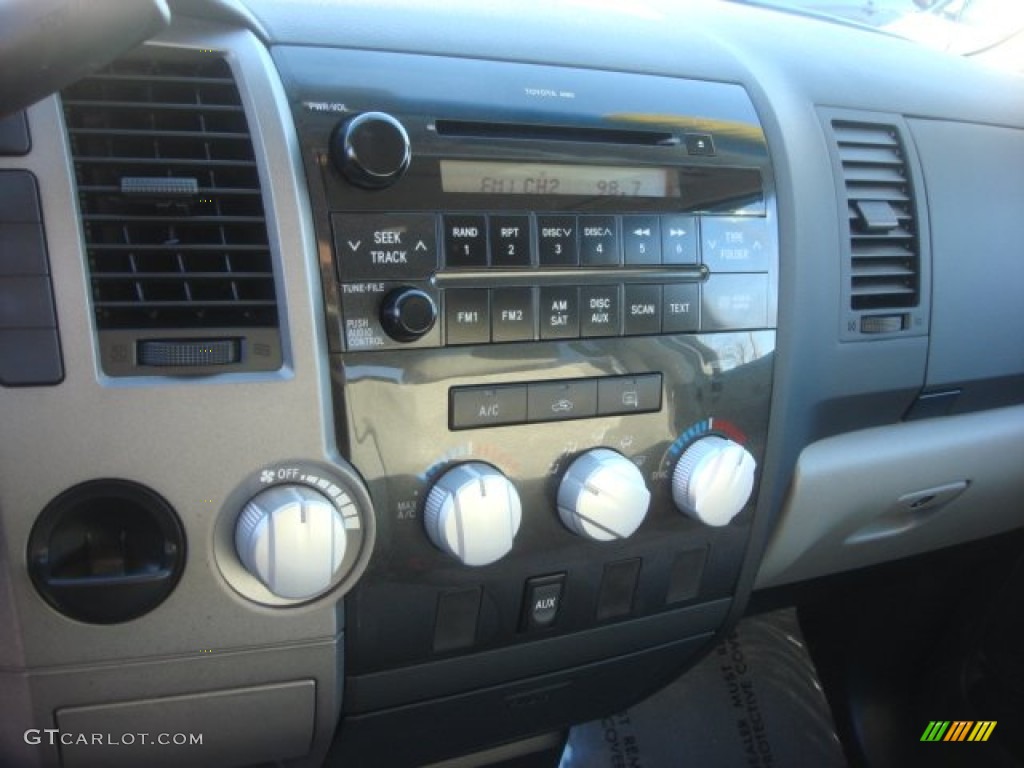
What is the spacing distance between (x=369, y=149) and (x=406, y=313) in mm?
133

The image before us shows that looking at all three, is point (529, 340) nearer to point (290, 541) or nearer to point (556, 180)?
point (556, 180)

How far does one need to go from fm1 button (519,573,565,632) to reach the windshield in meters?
0.92

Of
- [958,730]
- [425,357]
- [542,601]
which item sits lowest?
[958,730]

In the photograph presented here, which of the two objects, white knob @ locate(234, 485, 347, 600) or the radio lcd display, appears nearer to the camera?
white knob @ locate(234, 485, 347, 600)

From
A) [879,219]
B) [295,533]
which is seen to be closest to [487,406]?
[295,533]

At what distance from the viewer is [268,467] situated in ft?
2.38

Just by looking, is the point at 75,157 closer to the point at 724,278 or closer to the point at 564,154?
the point at 564,154

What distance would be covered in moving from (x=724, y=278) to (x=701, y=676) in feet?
2.91

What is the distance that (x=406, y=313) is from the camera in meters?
0.75

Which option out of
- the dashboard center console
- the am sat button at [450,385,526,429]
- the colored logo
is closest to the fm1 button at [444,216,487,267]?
the dashboard center console

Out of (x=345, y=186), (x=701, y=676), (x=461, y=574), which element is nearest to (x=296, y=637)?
(x=461, y=574)

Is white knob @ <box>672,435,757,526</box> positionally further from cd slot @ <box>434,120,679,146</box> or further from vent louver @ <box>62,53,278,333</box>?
vent louver @ <box>62,53,278,333</box>

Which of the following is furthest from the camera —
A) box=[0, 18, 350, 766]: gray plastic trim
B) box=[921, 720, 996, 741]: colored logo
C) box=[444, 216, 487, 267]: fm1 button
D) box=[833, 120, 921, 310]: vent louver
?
box=[921, 720, 996, 741]: colored logo

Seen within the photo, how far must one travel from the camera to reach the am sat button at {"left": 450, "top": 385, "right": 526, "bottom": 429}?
0.80 m
